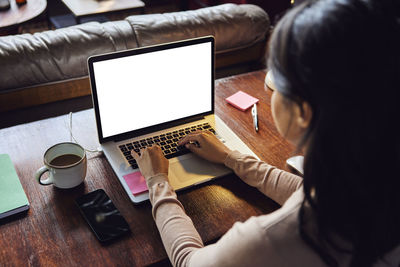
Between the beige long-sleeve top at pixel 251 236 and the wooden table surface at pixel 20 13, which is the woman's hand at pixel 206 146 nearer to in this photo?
the beige long-sleeve top at pixel 251 236

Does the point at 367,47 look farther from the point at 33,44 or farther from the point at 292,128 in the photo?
the point at 33,44

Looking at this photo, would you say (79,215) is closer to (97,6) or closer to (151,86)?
(151,86)

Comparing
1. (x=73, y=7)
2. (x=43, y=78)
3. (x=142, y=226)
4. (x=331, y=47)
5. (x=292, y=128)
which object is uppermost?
(x=331, y=47)

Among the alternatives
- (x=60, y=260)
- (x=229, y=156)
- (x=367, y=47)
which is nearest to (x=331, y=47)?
(x=367, y=47)

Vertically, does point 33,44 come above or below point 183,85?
below

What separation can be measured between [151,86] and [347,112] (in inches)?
26.6

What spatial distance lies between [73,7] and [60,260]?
2.80 metres

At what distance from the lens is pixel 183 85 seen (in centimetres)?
115

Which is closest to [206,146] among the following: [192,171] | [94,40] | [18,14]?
[192,171]

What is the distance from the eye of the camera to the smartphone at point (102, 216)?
2.84ft

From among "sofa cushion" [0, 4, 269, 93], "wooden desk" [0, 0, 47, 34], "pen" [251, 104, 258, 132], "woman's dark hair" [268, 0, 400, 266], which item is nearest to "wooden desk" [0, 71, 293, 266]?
"pen" [251, 104, 258, 132]

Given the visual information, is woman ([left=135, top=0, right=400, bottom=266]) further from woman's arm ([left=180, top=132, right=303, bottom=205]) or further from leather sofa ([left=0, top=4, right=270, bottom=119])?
leather sofa ([left=0, top=4, right=270, bottom=119])

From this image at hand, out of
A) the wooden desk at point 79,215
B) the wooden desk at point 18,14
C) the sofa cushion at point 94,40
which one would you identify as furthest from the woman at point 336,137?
the wooden desk at point 18,14

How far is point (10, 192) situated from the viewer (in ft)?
3.12
